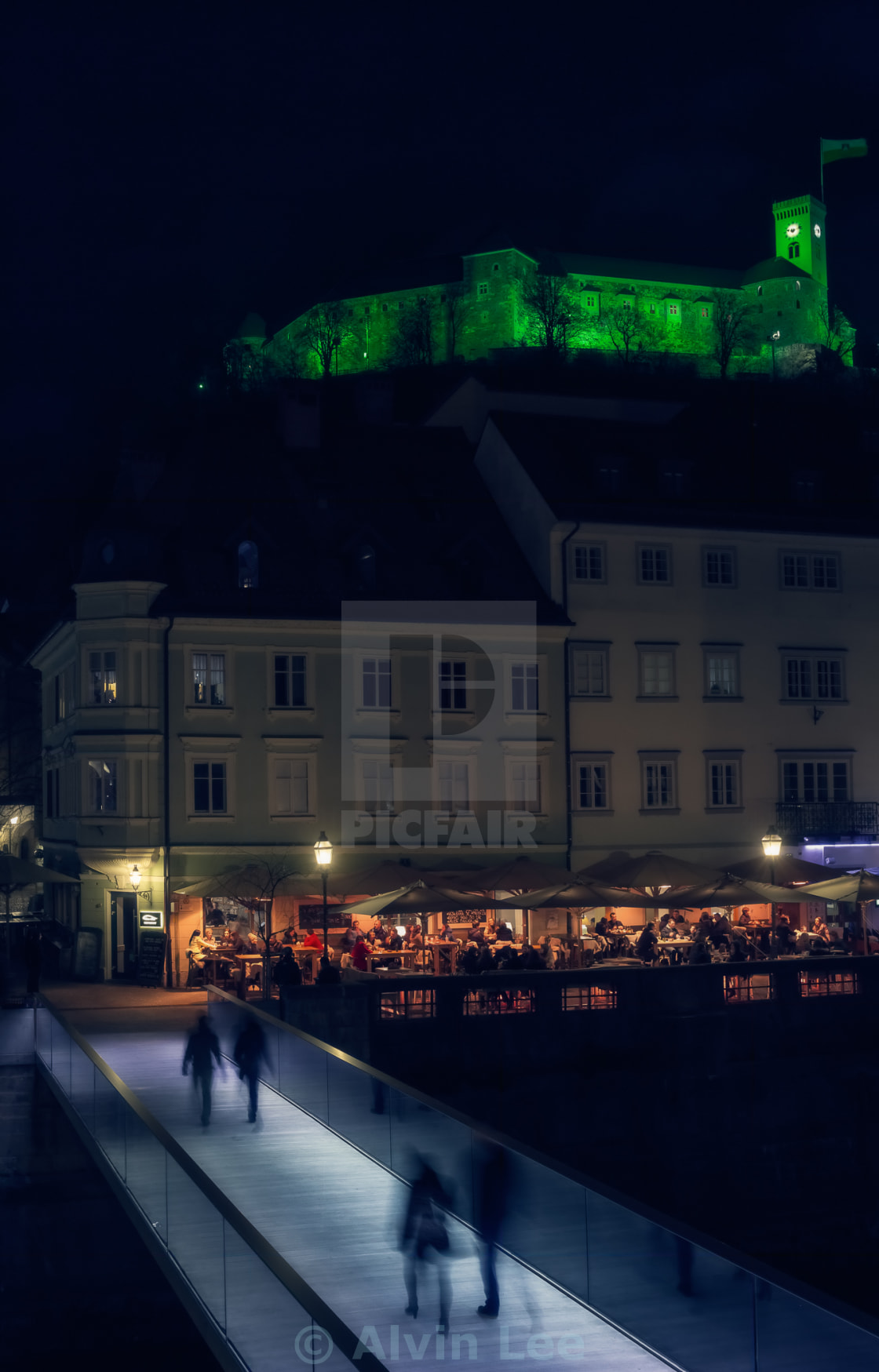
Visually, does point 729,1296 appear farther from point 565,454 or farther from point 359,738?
point 565,454

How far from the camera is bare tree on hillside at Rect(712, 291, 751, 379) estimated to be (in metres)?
154

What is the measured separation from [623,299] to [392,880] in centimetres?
12226

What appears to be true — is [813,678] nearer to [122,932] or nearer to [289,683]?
[289,683]

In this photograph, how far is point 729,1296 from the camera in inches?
489

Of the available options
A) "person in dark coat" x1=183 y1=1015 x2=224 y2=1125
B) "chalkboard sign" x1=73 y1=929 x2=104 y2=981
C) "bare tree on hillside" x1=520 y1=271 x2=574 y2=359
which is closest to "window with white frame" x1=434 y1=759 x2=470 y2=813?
"chalkboard sign" x1=73 y1=929 x2=104 y2=981

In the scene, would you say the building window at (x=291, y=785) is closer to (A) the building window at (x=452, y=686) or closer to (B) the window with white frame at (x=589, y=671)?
(A) the building window at (x=452, y=686)

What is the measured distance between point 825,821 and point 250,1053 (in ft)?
84.2

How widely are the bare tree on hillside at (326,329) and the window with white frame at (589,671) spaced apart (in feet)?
324

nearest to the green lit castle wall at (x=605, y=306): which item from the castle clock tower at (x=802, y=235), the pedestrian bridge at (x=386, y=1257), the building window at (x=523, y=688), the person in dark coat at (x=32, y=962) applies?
the castle clock tower at (x=802, y=235)

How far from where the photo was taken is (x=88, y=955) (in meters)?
41.8

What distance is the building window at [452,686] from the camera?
44.0 m

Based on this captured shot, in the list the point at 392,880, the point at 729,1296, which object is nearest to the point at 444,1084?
the point at 392,880

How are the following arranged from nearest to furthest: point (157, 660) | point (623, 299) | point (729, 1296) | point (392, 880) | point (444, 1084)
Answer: point (729, 1296)
point (444, 1084)
point (392, 880)
point (157, 660)
point (623, 299)

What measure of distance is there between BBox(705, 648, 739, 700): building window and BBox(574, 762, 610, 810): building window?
3973 millimetres
